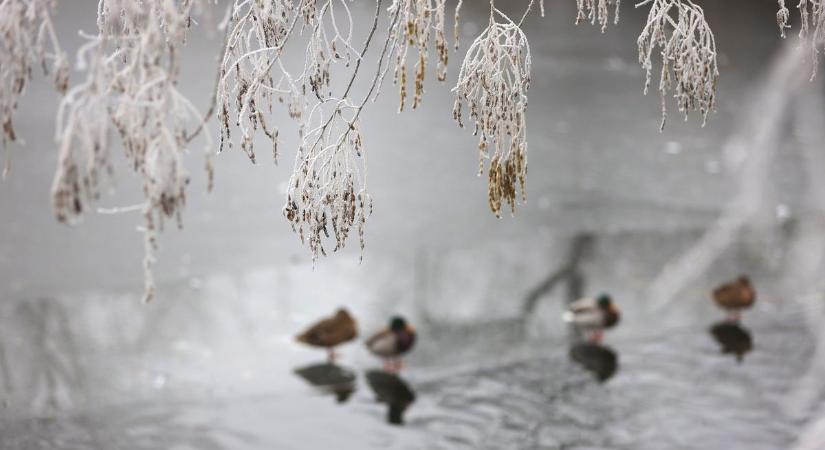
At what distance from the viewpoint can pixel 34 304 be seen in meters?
7.52

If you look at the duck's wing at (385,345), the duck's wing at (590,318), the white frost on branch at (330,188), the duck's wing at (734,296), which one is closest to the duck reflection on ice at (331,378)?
the duck's wing at (385,345)

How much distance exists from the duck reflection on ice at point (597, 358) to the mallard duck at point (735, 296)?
1108mm

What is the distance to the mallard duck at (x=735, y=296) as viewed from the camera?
7.67 m

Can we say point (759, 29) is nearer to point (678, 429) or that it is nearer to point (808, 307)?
point (808, 307)

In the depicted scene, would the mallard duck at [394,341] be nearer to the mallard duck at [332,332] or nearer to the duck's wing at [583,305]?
the mallard duck at [332,332]

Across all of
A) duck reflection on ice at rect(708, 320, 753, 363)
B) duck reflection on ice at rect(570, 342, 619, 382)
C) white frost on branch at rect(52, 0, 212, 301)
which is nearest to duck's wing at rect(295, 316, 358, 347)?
duck reflection on ice at rect(570, 342, 619, 382)

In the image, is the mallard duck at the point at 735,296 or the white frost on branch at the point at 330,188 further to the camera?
the mallard duck at the point at 735,296

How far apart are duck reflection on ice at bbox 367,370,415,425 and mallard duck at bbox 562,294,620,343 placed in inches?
62.0

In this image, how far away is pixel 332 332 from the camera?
686 cm

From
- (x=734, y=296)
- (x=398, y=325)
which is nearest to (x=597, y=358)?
(x=734, y=296)

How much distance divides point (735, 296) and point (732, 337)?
346 mm

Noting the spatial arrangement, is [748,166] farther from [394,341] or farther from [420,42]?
[420,42]

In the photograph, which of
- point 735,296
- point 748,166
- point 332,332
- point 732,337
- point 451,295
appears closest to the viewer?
point 332,332

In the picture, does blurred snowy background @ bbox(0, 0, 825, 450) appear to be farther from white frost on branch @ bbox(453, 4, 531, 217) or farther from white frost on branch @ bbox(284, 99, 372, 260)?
white frost on branch @ bbox(284, 99, 372, 260)
